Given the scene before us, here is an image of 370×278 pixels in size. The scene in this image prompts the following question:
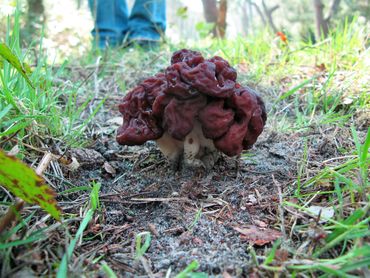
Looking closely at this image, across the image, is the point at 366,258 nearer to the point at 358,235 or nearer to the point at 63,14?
the point at 358,235

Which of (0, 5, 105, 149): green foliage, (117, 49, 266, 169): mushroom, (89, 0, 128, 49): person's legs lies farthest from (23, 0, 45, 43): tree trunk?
(117, 49, 266, 169): mushroom

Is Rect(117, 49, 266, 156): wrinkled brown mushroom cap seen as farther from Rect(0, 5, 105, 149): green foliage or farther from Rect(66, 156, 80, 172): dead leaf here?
Rect(0, 5, 105, 149): green foliage

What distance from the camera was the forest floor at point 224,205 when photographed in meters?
1.37

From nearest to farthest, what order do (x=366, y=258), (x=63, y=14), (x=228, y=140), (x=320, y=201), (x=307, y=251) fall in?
(x=366, y=258), (x=307, y=251), (x=320, y=201), (x=228, y=140), (x=63, y=14)

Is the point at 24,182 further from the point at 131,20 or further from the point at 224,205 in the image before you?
the point at 131,20

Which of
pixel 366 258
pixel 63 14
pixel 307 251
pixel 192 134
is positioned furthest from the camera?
pixel 63 14

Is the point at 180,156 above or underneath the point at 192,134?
underneath

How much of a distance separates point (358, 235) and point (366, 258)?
0.11m

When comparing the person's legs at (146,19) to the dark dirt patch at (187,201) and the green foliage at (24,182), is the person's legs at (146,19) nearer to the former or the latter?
the dark dirt patch at (187,201)

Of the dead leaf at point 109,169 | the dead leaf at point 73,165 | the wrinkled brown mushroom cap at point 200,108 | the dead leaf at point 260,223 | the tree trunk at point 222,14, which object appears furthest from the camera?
the tree trunk at point 222,14

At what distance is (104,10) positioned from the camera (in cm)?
536

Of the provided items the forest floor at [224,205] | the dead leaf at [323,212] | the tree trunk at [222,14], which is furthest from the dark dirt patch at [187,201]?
the tree trunk at [222,14]

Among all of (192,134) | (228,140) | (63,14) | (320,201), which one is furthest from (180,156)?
(63,14)

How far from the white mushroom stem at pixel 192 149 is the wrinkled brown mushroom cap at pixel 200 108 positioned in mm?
125
